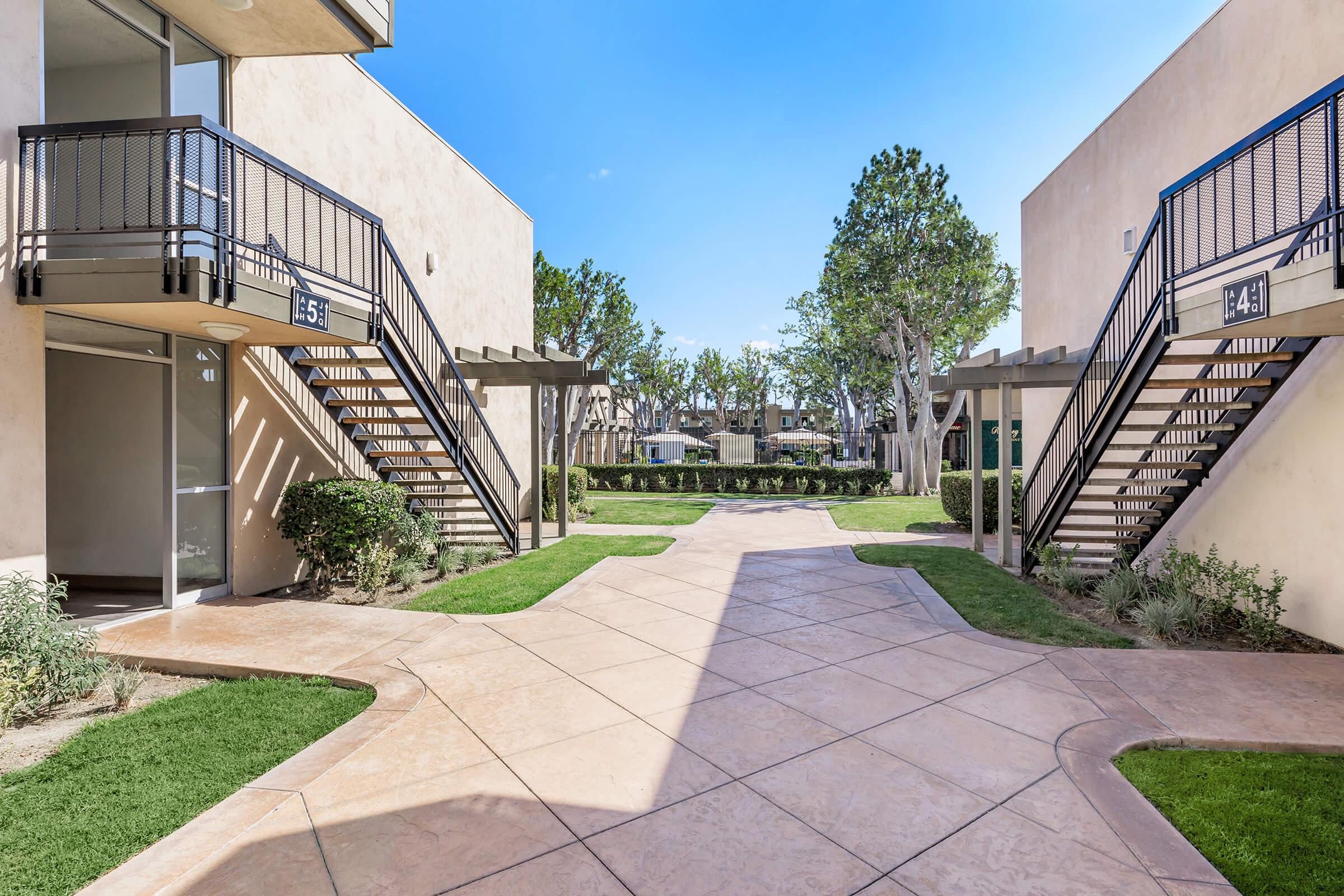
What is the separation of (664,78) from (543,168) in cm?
747

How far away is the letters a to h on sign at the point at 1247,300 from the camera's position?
4184mm

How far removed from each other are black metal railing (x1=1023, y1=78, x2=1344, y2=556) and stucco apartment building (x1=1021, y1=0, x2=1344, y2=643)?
0.08 ft

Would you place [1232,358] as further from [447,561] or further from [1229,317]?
[447,561]

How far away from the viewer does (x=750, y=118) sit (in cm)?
1542

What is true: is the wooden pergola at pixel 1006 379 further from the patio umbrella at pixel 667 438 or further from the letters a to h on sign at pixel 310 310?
the patio umbrella at pixel 667 438

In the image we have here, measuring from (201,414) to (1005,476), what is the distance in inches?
388

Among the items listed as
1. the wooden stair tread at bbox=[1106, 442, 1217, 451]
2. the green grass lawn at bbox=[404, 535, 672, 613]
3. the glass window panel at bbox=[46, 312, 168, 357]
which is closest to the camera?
the glass window panel at bbox=[46, 312, 168, 357]

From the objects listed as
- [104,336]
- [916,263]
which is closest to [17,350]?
[104,336]

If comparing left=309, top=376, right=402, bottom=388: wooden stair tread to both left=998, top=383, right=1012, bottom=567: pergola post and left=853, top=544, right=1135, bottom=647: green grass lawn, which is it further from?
left=998, top=383, right=1012, bottom=567: pergola post

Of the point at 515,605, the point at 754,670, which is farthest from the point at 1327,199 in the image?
the point at 515,605

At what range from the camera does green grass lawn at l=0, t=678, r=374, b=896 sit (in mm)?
2570

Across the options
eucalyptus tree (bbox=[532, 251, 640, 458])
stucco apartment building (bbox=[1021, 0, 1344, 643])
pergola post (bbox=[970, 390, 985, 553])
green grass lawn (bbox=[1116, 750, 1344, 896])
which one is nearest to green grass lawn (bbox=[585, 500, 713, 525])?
eucalyptus tree (bbox=[532, 251, 640, 458])

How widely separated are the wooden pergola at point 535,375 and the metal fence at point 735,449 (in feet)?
52.2

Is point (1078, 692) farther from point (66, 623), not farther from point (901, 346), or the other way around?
point (901, 346)
